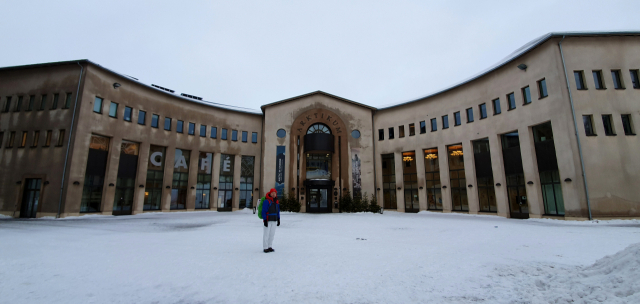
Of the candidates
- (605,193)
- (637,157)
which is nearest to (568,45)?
(637,157)

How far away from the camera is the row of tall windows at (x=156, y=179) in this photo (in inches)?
915

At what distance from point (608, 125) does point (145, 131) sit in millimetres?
37019

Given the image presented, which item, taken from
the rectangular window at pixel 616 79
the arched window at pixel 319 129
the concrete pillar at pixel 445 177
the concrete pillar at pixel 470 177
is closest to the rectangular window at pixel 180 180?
the arched window at pixel 319 129

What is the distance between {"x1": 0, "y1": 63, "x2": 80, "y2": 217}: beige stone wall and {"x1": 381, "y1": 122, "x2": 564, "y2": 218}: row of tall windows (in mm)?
30208

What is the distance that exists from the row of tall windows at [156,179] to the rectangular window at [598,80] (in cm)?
3138

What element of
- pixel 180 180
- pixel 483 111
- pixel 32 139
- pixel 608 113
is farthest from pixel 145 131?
pixel 608 113

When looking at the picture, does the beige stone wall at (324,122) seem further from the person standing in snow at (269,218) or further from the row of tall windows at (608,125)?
the person standing in snow at (269,218)

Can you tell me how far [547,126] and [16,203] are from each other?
40.1m

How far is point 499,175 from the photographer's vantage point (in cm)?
2345

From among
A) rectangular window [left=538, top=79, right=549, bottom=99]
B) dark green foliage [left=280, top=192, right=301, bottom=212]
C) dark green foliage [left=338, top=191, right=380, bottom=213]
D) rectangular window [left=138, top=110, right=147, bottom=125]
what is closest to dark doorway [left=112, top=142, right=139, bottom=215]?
rectangular window [left=138, top=110, right=147, bottom=125]

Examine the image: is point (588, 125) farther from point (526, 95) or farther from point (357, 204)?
point (357, 204)

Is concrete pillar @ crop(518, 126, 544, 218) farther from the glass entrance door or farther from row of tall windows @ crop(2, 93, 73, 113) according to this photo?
row of tall windows @ crop(2, 93, 73, 113)

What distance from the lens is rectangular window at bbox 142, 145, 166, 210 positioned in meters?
26.9

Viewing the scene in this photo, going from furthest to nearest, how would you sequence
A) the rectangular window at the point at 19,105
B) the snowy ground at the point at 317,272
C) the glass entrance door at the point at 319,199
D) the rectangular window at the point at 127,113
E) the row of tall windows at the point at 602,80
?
the glass entrance door at the point at 319,199
the rectangular window at the point at 127,113
the rectangular window at the point at 19,105
the row of tall windows at the point at 602,80
the snowy ground at the point at 317,272
